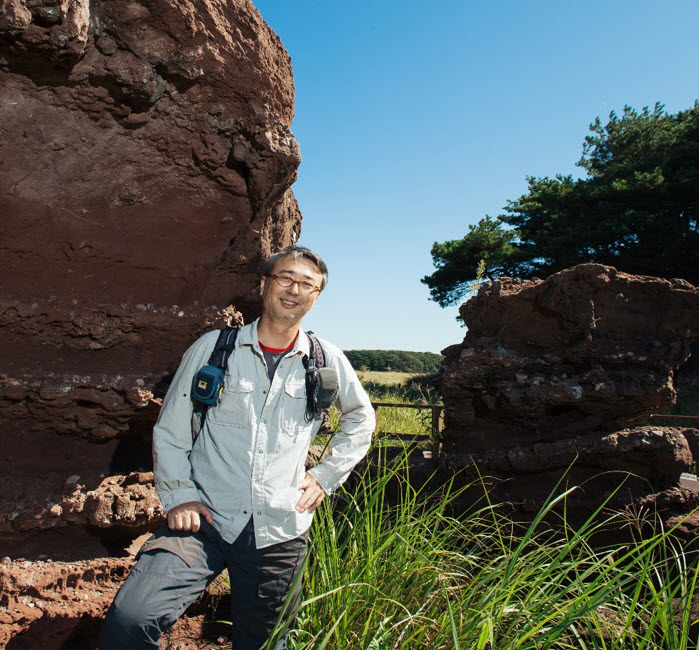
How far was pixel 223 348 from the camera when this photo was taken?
2.37 m

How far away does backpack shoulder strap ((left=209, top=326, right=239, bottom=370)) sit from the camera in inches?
91.6

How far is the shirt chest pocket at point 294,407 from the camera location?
2.33 meters

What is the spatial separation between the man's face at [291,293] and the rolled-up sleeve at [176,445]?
0.41m

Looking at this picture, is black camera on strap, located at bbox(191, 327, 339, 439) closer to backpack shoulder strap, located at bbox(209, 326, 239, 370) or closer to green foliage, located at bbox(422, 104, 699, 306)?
backpack shoulder strap, located at bbox(209, 326, 239, 370)

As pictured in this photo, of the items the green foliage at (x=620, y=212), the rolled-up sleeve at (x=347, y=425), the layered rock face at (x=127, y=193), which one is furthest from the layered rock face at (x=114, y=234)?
the green foliage at (x=620, y=212)

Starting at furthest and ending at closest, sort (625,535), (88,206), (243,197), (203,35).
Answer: (625,535), (243,197), (88,206), (203,35)

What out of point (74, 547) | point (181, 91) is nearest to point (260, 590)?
point (74, 547)

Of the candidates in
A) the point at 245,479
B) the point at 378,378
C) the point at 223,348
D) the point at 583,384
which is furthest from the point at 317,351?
the point at 378,378

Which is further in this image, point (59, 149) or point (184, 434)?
point (59, 149)

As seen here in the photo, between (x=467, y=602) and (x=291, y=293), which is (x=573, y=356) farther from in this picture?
(x=291, y=293)

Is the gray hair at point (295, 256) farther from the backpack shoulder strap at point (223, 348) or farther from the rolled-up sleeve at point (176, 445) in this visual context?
the rolled-up sleeve at point (176, 445)

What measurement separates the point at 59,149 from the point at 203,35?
90 cm

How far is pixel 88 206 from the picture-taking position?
2.91 metres

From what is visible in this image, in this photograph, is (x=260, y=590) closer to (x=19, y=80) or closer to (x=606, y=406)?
(x=19, y=80)
